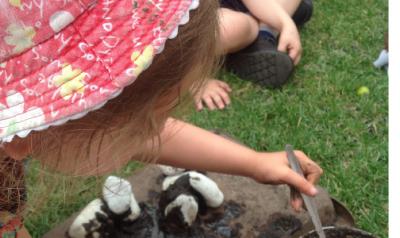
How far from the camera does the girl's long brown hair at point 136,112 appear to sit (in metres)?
0.82

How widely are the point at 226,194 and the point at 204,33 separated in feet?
2.78

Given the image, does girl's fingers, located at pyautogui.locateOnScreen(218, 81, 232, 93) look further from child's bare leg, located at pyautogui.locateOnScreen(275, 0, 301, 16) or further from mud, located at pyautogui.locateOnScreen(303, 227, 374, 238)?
mud, located at pyautogui.locateOnScreen(303, 227, 374, 238)

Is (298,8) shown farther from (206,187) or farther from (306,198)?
(306,198)

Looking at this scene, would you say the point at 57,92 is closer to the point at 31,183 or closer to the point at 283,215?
the point at 31,183

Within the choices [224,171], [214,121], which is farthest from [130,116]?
[214,121]

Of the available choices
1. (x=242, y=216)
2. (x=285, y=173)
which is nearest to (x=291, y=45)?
(x=242, y=216)

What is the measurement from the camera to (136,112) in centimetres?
86

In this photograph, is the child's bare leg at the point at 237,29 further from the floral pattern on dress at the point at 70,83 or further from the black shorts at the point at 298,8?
the floral pattern on dress at the point at 70,83

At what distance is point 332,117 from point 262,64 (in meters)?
0.34

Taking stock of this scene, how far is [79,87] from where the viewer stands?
0.75m

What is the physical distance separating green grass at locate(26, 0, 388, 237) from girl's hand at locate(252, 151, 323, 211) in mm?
338

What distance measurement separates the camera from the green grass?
66.1 inches

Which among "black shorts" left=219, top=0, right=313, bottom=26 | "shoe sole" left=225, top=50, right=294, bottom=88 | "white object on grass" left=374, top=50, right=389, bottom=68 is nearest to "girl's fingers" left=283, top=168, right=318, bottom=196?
"shoe sole" left=225, top=50, right=294, bottom=88

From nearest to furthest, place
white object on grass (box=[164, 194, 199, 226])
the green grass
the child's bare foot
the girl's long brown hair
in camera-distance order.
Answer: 1. the girl's long brown hair
2. white object on grass (box=[164, 194, 199, 226])
3. the green grass
4. the child's bare foot
